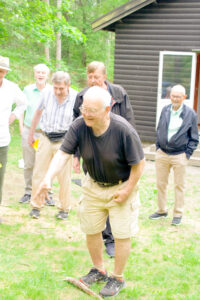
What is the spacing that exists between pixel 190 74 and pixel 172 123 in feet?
19.7

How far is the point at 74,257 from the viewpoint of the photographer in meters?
4.17

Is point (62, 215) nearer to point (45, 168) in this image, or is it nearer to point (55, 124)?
point (45, 168)

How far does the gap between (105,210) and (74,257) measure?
1.02m

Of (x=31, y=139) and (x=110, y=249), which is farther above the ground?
(x=31, y=139)

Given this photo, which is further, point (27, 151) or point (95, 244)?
point (27, 151)

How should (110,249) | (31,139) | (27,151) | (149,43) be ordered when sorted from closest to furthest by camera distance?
1. (110,249)
2. (31,139)
3. (27,151)
4. (149,43)

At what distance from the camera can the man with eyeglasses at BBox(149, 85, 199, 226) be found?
5.20 m

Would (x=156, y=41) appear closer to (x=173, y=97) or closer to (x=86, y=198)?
(x=173, y=97)

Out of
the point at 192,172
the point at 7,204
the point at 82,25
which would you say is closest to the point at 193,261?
the point at 7,204

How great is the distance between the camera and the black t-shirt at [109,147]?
3.05m

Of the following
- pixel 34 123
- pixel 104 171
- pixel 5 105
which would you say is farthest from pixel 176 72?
pixel 104 171

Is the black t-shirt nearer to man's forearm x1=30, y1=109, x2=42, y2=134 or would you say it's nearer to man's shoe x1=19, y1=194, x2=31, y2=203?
man's forearm x1=30, y1=109, x2=42, y2=134

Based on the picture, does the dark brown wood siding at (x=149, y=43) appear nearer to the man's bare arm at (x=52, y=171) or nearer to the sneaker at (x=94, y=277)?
the sneaker at (x=94, y=277)

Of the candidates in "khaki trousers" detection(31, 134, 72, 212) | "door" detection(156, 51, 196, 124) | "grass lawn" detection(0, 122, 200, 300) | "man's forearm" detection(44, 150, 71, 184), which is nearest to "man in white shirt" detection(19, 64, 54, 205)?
"grass lawn" detection(0, 122, 200, 300)
